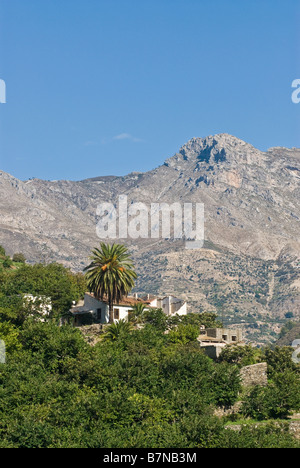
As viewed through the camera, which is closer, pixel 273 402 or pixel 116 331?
pixel 273 402

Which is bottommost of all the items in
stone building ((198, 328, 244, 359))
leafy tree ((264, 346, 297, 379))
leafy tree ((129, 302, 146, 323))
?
leafy tree ((264, 346, 297, 379))

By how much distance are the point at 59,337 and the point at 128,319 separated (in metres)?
19.4

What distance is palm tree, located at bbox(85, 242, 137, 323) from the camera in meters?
91.0

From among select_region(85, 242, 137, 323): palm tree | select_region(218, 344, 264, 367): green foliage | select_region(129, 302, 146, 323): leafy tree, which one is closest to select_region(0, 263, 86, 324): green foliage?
select_region(85, 242, 137, 323): palm tree

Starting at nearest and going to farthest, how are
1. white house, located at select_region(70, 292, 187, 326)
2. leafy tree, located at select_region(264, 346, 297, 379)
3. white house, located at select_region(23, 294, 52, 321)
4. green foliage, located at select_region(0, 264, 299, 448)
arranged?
green foliage, located at select_region(0, 264, 299, 448) < leafy tree, located at select_region(264, 346, 297, 379) < white house, located at select_region(23, 294, 52, 321) < white house, located at select_region(70, 292, 187, 326)

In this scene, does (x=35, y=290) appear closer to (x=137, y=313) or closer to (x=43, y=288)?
(x=43, y=288)

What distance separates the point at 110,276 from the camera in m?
90.8

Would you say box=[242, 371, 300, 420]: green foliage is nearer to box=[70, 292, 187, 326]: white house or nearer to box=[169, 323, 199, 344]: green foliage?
box=[169, 323, 199, 344]: green foliage

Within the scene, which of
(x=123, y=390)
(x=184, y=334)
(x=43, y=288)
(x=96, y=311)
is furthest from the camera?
(x=43, y=288)

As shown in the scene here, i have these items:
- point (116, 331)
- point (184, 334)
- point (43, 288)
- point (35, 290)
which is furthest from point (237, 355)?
point (35, 290)

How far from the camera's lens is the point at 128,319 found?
96.1 metres

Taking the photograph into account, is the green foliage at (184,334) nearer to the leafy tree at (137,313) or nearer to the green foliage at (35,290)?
the leafy tree at (137,313)

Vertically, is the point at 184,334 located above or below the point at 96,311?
below
